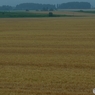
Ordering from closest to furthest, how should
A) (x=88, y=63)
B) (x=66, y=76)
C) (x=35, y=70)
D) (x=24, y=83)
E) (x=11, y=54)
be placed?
(x=24, y=83)
(x=66, y=76)
(x=35, y=70)
(x=88, y=63)
(x=11, y=54)

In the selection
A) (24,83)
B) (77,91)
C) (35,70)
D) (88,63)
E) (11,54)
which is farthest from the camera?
(11,54)

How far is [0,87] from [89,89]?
8.68 ft

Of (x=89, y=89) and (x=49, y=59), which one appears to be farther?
(x=49, y=59)

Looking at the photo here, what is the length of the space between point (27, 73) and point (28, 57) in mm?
4193

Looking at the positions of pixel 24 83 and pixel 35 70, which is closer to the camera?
pixel 24 83

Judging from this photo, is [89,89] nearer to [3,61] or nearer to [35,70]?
[35,70]

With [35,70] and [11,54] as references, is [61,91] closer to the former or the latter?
[35,70]

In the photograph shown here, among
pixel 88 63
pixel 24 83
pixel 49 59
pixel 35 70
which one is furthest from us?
pixel 49 59

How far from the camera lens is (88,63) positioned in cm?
1534

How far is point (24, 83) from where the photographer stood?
11555 mm

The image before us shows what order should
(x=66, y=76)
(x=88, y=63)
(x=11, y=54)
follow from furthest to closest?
1. (x=11, y=54)
2. (x=88, y=63)
3. (x=66, y=76)

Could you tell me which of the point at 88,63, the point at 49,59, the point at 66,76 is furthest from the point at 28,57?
the point at 66,76

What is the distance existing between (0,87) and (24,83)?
2.88 feet

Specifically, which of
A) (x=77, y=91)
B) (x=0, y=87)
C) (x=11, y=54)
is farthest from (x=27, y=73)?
(x=11, y=54)
